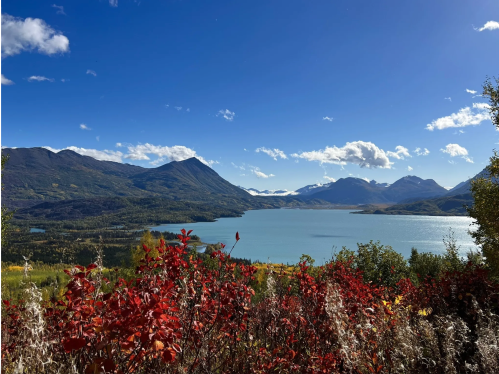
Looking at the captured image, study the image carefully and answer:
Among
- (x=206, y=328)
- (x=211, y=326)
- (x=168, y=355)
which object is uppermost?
(x=168, y=355)

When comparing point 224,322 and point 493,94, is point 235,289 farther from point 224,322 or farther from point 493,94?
point 493,94

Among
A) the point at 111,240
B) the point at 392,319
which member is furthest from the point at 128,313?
the point at 111,240

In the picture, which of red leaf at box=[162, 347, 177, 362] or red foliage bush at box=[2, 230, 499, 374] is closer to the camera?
red leaf at box=[162, 347, 177, 362]

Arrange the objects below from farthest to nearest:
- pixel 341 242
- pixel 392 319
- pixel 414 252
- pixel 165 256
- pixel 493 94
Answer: pixel 341 242, pixel 414 252, pixel 493 94, pixel 392 319, pixel 165 256

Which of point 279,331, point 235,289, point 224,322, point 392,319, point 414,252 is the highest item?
point 235,289

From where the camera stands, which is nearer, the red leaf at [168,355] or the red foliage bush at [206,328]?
the red leaf at [168,355]

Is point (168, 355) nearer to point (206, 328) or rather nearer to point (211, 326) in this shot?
point (211, 326)

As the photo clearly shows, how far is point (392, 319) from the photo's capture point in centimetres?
483

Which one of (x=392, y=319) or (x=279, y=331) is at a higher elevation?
(x=392, y=319)

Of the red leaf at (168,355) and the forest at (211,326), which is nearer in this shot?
the red leaf at (168,355)

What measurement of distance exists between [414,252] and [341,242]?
66999 millimetres

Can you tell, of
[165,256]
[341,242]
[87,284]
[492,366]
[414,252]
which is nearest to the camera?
[87,284]

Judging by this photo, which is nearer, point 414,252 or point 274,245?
point 414,252

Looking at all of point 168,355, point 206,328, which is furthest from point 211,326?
point 168,355
